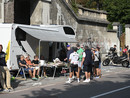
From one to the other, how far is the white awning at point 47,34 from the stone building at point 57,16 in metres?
4.15

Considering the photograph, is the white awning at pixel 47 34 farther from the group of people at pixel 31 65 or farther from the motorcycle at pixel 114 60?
the motorcycle at pixel 114 60

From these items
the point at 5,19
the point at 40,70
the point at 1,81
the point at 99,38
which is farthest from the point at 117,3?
the point at 1,81

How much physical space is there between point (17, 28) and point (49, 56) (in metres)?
3.96

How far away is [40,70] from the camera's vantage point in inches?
582

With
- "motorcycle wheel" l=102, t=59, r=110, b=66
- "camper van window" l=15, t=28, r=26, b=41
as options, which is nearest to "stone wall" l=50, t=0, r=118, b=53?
"motorcycle wheel" l=102, t=59, r=110, b=66

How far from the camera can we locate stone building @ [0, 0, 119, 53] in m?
18.8

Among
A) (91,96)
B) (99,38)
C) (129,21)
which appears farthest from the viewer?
(129,21)

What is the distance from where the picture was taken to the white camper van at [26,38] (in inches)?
522

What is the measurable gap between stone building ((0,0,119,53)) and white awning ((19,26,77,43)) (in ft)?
13.6

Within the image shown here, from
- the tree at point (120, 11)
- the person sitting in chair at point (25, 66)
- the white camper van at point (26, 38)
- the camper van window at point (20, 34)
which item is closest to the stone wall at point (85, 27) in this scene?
the white camper van at point (26, 38)

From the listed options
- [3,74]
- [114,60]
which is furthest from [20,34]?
[114,60]

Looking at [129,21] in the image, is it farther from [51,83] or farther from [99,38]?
[51,83]

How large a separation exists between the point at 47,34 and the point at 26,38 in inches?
47.1

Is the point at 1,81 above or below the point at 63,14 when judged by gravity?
below
